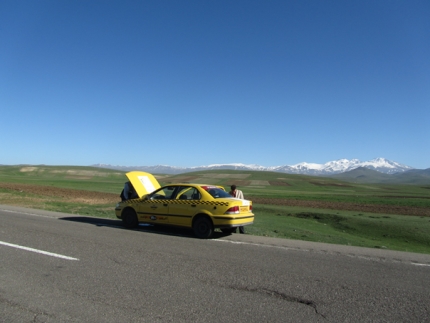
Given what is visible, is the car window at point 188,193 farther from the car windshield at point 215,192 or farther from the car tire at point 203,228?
the car tire at point 203,228

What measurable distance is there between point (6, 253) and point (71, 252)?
1323 millimetres

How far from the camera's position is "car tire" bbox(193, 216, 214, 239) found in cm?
1055

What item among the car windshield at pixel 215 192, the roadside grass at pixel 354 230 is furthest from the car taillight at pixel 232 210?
the roadside grass at pixel 354 230

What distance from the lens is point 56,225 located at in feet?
39.8

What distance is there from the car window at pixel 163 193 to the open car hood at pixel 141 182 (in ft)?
2.81

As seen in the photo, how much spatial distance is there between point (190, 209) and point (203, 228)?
0.78 m

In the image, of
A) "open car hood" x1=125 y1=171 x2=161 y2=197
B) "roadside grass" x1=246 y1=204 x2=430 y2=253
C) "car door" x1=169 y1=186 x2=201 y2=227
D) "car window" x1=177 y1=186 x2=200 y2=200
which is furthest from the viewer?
"roadside grass" x1=246 y1=204 x2=430 y2=253

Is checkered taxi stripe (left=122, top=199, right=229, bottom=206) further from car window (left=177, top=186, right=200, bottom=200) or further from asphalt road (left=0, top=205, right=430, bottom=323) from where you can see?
asphalt road (left=0, top=205, right=430, bottom=323)

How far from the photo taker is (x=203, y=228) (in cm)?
1067

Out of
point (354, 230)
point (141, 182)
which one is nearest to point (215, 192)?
point (141, 182)

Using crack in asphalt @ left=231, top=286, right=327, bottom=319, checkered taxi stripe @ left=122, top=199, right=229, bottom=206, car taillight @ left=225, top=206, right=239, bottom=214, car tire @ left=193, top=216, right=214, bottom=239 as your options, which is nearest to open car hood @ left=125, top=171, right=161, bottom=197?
checkered taxi stripe @ left=122, top=199, right=229, bottom=206

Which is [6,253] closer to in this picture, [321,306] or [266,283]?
[266,283]

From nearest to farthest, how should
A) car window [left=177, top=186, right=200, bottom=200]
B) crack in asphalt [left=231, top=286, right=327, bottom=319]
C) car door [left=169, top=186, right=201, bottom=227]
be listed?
crack in asphalt [left=231, top=286, right=327, bottom=319] → car door [left=169, top=186, right=201, bottom=227] → car window [left=177, top=186, right=200, bottom=200]

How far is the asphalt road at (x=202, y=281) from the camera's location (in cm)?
469
